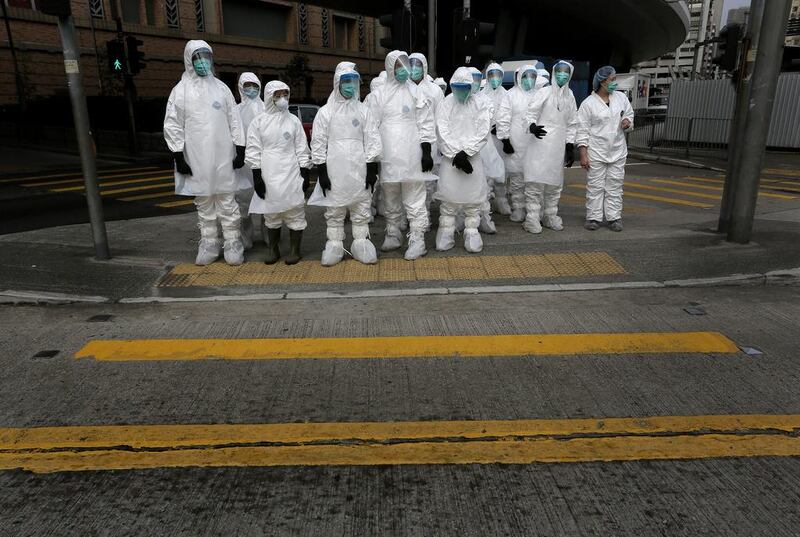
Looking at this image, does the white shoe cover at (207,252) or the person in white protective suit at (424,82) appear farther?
the person in white protective suit at (424,82)

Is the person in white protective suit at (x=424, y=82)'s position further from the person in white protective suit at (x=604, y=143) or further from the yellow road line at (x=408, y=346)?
the yellow road line at (x=408, y=346)

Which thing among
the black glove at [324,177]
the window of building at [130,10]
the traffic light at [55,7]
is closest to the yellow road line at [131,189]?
the traffic light at [55,7]

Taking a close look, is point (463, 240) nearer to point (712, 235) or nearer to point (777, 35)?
point (712, 235)

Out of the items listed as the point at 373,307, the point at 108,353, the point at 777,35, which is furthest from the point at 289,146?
the point at 777,35

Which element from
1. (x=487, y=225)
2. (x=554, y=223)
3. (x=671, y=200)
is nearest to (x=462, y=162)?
(x=487, y=225)

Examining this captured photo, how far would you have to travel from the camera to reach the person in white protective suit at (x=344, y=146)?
620cm

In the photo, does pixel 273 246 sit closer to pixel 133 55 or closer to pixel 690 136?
pixel 133 55

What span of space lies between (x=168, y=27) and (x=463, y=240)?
89.4ft

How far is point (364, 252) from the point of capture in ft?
21.7

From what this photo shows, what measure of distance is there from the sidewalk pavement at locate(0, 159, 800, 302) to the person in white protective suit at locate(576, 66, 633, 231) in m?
0.31

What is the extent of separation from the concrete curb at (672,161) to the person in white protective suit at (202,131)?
13939 mm

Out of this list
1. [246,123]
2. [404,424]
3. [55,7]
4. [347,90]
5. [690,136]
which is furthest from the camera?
[690,136]

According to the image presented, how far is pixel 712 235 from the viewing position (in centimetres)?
747

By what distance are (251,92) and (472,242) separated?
301cm
